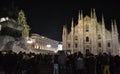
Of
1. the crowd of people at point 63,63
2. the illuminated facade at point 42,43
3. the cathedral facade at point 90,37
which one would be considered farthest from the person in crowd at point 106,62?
the illuminated facade at point 42,43

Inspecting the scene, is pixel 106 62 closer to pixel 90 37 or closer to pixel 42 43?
pixel 90 37

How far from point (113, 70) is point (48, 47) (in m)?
67.8

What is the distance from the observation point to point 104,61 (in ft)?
35.7

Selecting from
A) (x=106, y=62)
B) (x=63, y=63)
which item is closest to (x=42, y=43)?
(x=63, y=63)

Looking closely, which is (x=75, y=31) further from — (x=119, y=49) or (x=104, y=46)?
(x=119, y=49)

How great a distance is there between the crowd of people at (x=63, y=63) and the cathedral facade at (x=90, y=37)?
163 ft

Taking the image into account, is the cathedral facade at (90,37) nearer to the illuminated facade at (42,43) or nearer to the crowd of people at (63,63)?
the illuminated facade at (42,43)

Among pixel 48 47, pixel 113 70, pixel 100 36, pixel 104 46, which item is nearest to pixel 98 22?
pixel 100 36

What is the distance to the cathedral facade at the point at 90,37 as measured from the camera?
61.2 meters

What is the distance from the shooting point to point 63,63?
11.2 metres

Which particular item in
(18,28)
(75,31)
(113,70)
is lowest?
(113,70)

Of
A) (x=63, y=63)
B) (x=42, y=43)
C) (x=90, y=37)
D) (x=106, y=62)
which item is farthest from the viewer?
(x=42, y=43)

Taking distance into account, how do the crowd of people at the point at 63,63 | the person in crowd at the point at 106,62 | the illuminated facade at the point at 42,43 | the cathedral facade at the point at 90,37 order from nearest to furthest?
the crowd of people at the point at 63,63
the person in crowd at the point at 106,62
the cathedral facade at the point at 90,37
the illuminated facade at the point at 42,43

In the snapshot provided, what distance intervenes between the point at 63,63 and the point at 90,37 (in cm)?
5389
